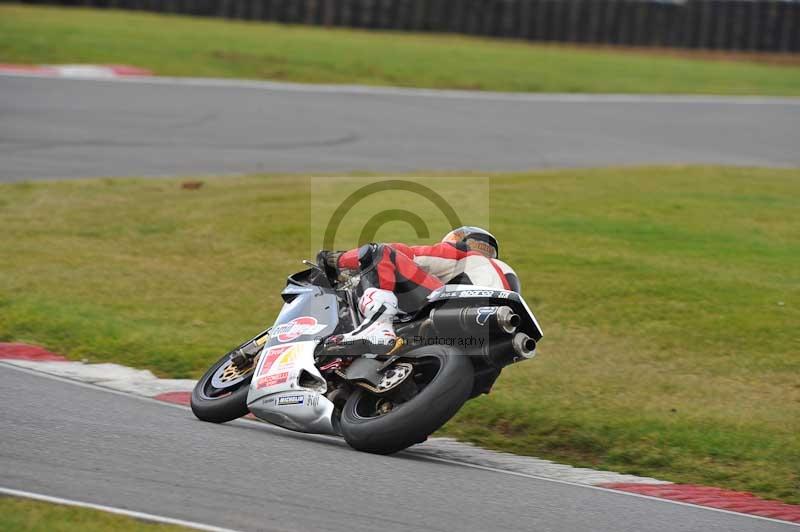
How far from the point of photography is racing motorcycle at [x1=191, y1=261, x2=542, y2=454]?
6113 millimetres

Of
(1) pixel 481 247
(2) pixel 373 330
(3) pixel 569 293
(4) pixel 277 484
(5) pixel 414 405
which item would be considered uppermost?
(1) pixel 481 247

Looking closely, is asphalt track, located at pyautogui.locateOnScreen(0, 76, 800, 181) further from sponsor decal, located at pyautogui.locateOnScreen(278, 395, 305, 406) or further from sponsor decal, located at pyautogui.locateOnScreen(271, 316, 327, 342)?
sponsor decal, located at pyautogui.locateOnScreen(278, 395, 305, 406)

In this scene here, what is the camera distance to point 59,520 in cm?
491

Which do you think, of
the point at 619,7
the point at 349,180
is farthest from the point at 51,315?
the point at 619,7

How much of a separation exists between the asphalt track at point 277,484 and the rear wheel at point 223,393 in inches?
6.9

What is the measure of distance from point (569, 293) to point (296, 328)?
428cm

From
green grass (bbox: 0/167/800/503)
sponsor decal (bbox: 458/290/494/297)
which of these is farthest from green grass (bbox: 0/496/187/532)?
green grass (bbox: 0/167/800/503)

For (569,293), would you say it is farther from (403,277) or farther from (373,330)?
(373,330)

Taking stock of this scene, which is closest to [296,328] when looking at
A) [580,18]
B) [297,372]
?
[297,372]

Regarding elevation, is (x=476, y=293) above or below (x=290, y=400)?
above

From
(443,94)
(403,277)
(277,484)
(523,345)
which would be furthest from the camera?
(443,94)

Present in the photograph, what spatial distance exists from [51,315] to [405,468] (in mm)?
4711

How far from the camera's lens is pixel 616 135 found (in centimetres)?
2091

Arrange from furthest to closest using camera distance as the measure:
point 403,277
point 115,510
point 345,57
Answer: point 345,57 → point 403,277 → point 115,510
